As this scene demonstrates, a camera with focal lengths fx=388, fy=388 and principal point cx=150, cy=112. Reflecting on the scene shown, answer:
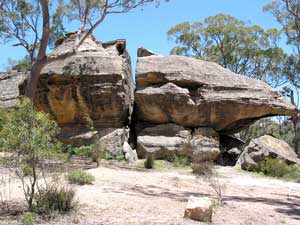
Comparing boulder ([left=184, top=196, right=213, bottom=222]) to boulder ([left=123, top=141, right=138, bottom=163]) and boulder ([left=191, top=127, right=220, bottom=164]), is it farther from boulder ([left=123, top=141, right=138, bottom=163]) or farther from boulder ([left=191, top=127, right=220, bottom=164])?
boulder ([left=191, top=127, right=220, bottom=164])

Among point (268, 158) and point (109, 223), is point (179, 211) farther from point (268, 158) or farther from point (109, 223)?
point (268, 158)

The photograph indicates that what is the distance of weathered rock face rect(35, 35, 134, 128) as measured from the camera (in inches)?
690

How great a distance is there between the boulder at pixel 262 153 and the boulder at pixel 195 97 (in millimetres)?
1724

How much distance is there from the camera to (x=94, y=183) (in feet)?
31.4

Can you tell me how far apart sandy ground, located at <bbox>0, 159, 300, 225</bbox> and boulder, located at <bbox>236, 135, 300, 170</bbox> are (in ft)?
13.8

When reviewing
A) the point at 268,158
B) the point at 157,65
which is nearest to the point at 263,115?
the point at 268,158

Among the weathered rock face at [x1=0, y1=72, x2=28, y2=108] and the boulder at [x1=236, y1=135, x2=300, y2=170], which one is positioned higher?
the weathered rock face at [x1=0, y1=72, x2=28, y2=108]

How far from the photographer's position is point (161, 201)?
26.4 ft


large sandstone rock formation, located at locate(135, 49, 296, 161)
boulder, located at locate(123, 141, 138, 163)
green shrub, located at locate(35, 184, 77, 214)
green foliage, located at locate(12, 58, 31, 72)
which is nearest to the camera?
green shrub, located at locate(35, 184, 77, 214)

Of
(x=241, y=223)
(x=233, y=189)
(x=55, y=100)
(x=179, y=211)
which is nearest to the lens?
(x=241, y=223)

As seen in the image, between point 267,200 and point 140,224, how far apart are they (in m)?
4.82

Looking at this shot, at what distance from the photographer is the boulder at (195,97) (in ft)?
59.3

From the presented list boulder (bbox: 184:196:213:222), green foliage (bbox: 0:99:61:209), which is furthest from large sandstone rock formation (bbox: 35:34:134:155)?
green foliage (bbox: 0:99:61:209)

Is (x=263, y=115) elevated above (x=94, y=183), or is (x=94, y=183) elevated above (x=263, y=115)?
(x=263, y=115)
